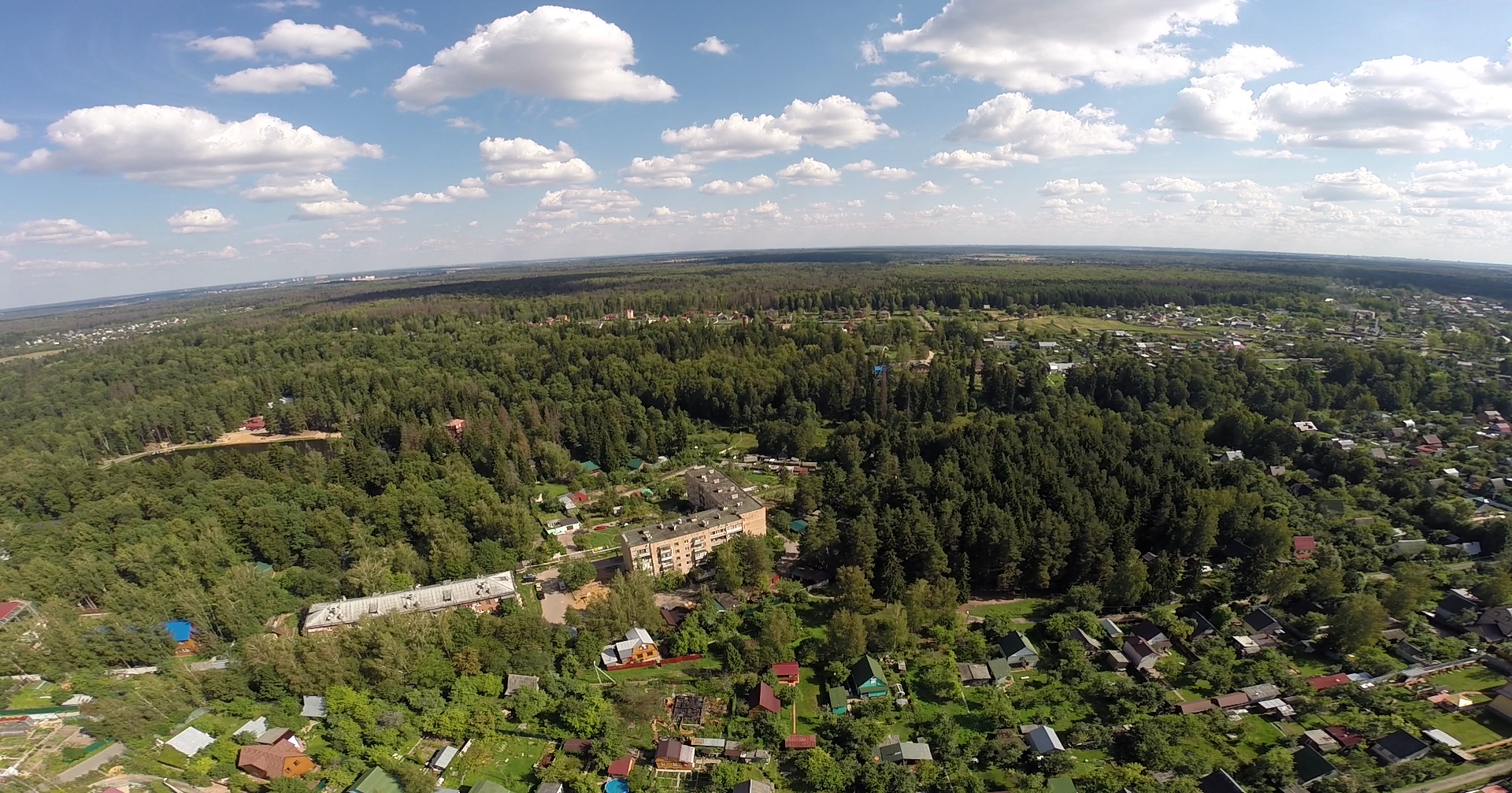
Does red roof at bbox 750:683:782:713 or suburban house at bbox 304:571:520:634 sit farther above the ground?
suburban house at bbox 304:571:520:634

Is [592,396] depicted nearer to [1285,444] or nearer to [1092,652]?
[1092,652]

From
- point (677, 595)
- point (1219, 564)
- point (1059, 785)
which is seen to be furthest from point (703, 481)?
point (1219, 564)

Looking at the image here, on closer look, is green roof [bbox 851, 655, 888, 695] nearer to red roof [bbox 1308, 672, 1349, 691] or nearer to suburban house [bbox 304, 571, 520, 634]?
red roof [bbox 1308, 672, 1349, 691]

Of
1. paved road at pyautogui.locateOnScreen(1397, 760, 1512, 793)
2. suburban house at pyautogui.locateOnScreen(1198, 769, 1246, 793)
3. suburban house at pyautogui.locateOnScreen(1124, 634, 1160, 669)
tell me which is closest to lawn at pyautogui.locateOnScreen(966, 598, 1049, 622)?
suburban house at pyautogui.locateOnScreen(1124, 634, 1160, 669)

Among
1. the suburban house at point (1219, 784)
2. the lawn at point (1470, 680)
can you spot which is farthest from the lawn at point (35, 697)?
the lawn at point (1470, 680)

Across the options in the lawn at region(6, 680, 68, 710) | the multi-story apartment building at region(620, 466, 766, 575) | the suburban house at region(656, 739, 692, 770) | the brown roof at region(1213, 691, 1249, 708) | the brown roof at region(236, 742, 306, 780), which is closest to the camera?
the brown roof at region(236, 742, 306, 780)

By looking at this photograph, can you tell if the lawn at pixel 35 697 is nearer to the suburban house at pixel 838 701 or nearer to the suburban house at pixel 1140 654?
the suburban house at pixel 838 701

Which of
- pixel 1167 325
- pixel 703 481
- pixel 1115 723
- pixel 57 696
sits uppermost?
pixel 1167 325
